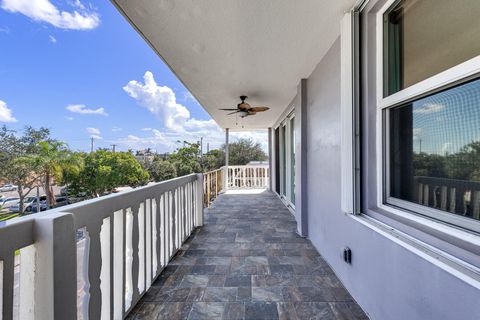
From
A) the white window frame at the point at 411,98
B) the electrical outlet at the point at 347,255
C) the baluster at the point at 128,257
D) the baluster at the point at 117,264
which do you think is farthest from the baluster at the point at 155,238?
the white window frame at the point at 411,98


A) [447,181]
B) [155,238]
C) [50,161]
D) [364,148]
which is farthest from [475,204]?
[50,161]

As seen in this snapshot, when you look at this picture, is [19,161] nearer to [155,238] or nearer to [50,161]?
[50,161]

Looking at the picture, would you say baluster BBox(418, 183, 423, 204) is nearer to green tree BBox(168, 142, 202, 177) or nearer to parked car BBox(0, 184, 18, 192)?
parked car BBox(0, 184, 18, 192)

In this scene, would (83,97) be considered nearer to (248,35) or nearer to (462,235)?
(248,35)

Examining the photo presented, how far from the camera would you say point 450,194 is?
3.77 ft

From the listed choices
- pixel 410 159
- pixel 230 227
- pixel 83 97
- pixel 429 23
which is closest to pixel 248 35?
pixel 429 23

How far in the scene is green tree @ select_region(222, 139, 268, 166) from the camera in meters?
19.6

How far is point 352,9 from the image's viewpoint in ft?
5.93

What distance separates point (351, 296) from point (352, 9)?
2.32 metres

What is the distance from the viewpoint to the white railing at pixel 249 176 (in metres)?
9.34

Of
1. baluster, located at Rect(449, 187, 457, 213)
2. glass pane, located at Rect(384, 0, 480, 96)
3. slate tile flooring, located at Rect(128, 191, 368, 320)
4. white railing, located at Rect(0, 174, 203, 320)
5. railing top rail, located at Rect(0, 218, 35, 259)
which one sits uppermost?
glass pane, located at Rect(384, 0, 480, 96)

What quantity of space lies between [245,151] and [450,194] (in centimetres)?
1860

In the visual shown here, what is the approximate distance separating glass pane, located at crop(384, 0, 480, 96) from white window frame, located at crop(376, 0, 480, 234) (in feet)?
0.12

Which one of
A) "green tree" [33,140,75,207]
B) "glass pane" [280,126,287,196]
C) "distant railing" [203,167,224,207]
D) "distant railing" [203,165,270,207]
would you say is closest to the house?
"distant railing" [203,167,224,207]
